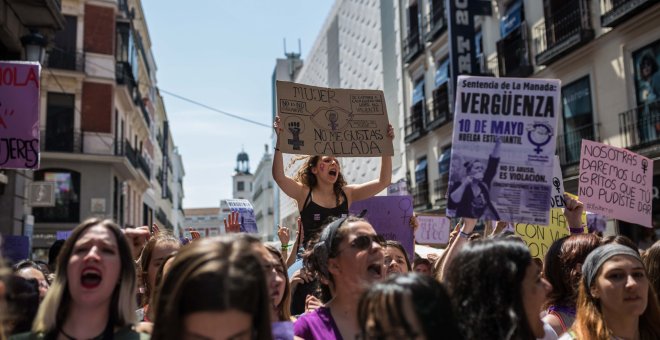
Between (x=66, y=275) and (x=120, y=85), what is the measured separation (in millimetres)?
28019

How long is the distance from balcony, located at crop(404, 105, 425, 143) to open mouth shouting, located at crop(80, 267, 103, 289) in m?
23.1

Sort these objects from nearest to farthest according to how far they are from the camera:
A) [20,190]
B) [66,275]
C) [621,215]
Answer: [66,275] → [621,215] → [20,190]

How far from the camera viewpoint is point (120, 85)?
2927 cm

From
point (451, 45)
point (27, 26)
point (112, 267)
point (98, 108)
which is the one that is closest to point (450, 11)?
point (451, 45)

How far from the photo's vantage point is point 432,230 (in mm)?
11172

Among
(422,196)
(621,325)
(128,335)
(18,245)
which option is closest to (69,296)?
(128,335)

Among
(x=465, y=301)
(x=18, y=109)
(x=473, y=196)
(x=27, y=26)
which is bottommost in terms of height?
(x=465, y=301)

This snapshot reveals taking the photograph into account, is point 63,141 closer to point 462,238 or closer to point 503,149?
point 503,149

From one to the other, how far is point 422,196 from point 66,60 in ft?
49.2

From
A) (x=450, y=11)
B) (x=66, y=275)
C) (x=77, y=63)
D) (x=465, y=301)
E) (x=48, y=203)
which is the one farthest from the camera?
(x=77, y=63)

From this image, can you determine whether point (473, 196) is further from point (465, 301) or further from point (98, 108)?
point (98, 108)

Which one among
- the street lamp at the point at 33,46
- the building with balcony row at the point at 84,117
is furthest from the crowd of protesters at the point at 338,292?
the building with balcony row at the point at 84,117

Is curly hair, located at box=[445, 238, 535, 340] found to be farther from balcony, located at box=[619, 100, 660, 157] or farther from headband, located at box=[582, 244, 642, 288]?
balcony, located at box=[619, 100, 660, 157]

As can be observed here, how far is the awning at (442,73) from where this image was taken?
2305 cm
